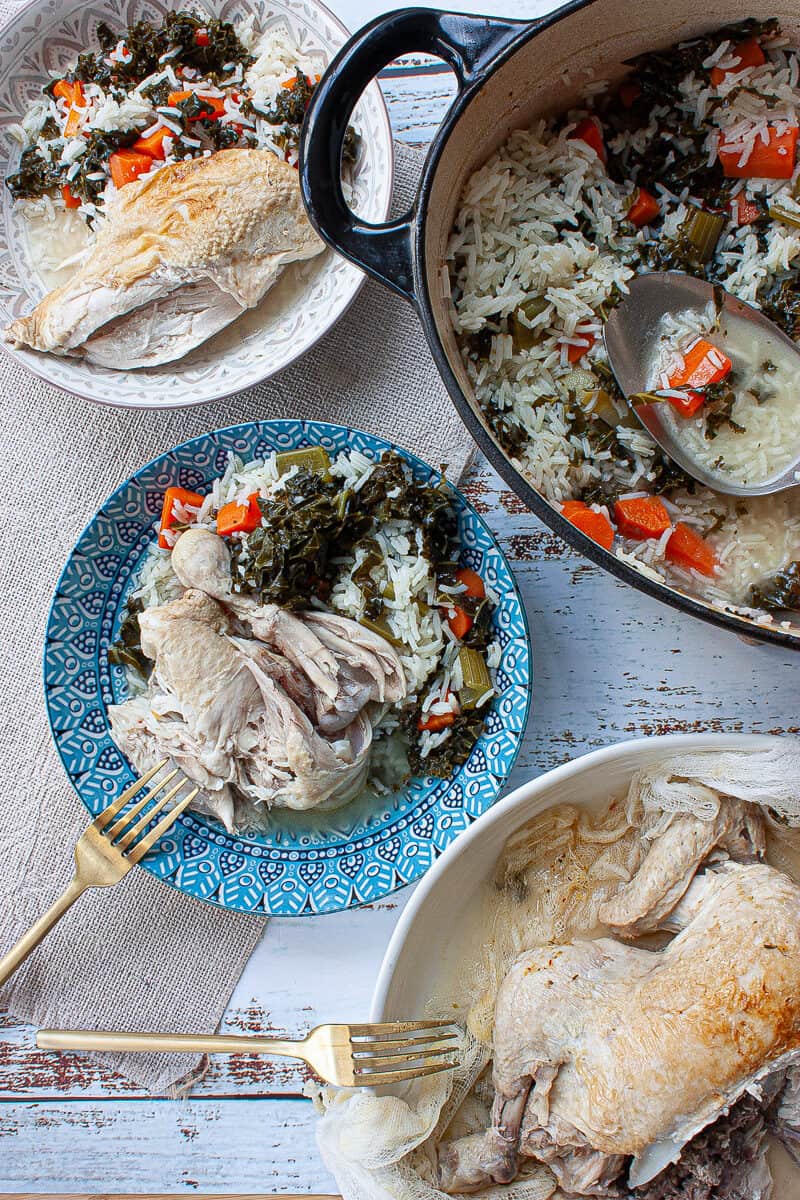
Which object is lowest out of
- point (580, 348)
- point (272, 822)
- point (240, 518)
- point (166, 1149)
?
point (166, 1149)

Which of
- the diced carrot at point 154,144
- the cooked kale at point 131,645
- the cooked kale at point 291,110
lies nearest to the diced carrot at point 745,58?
the cooked kale at point 291,110

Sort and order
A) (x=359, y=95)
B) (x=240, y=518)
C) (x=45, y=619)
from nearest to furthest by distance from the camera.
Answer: (x=359, y=95)
(x=240, y=518)
(x=45, y=619)

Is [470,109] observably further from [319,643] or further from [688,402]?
[319,643]

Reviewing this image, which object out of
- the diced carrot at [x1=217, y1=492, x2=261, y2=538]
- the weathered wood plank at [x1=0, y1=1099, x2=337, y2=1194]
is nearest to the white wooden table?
the weathered wood plank at [x1=0, y1=1099, x2=337, y2=1194]

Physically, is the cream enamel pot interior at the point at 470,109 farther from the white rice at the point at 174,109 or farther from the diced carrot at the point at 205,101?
the diced carrot at the point at 205,101

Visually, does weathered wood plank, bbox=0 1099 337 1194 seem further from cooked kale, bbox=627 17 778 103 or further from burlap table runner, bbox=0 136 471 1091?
cooked kale, bbox=627 17 778 103

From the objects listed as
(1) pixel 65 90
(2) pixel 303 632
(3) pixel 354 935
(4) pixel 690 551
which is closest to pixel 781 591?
(4) pixel 690 551

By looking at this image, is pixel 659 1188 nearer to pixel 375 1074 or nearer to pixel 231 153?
pixel 375 1074
